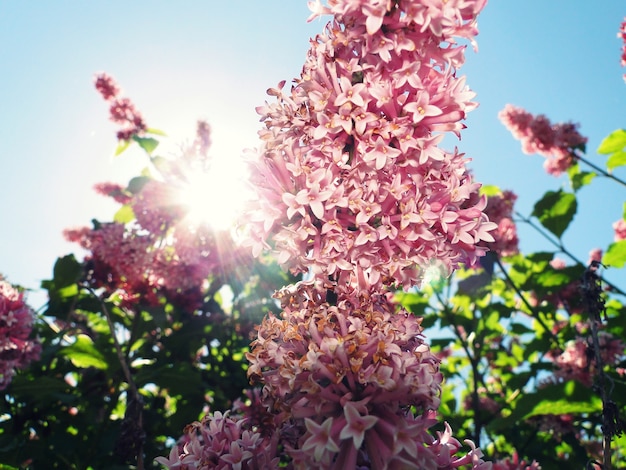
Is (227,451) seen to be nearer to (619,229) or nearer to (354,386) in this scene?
(354,386)

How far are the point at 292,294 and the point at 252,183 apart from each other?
0.42 metres

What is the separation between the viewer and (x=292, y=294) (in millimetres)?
1772

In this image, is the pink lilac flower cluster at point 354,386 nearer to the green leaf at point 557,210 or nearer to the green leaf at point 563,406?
the green leaf at point 563,406

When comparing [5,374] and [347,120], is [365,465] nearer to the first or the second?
[347,120]

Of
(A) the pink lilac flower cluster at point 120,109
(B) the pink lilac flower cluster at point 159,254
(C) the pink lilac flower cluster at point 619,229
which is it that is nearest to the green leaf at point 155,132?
(A) the pink lilac flower cluster at point 120,109

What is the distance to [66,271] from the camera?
4.61 metres

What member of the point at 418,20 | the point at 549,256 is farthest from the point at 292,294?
the point at 549,256

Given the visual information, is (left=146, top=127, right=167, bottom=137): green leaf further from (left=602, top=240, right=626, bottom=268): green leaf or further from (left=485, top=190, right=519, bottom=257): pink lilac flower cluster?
(left=602, top=240, right=626, bottom=268): green leaf

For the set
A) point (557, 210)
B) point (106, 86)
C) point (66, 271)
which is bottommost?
point (66, 271)

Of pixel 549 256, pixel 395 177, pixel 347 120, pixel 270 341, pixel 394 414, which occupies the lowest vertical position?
pixel 394 414

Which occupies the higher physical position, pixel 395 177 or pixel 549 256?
pixel 549 256

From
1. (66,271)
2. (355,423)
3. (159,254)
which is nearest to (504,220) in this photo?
(159,254)

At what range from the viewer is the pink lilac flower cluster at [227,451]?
1.54 metres

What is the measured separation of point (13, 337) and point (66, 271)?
1103 millimetres
